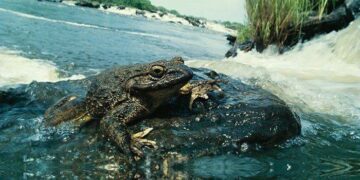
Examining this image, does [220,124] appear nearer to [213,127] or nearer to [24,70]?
[213,127]

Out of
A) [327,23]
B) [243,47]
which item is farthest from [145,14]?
[327,23]

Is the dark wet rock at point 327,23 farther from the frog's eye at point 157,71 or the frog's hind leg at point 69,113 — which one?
the frog's eye at point 157,71

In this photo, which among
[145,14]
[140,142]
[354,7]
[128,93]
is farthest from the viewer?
[145,14]

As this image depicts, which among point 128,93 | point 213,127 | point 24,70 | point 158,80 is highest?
point 158,80

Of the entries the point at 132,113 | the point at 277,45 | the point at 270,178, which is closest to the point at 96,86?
the point at 132,113

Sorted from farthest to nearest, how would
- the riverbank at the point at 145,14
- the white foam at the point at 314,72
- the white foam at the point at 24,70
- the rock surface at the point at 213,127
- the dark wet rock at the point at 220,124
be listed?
1. the riverbank at the point at 145,14
2. the white foam at the point at 24,70
3. the white foam at the point at 314,72
4. the dark wet rock at the point at 220,124
5. the rock surface at the point at 213,127

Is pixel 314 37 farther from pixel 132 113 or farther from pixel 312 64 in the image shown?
pixel 132 113

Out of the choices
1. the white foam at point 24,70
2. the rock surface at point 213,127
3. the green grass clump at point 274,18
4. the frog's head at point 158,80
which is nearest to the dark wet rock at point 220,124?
the rock surface at point 213,127
